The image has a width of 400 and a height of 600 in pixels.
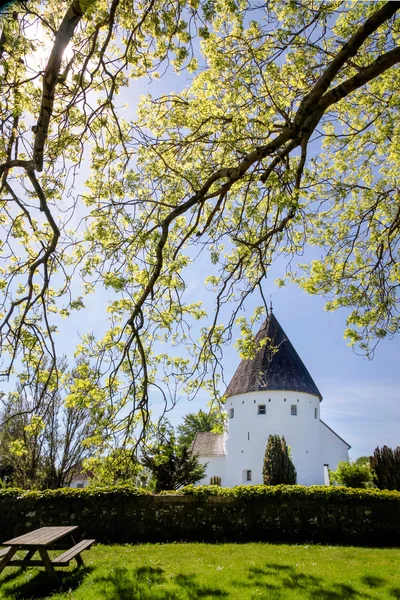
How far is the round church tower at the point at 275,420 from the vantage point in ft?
103

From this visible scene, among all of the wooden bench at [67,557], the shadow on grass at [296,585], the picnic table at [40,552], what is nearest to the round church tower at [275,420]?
the shadow on grass at [296,585]

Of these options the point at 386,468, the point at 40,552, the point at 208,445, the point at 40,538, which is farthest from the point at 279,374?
the point at 40,552

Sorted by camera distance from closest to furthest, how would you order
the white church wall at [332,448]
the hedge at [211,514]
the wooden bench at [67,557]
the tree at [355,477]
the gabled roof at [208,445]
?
1. the wooden bench at [67,557]
2. the hedge at [211,514]
3. the tree at [355,477]
4. the white church wall at [332,448]
5. the gabled roof at [208,445]

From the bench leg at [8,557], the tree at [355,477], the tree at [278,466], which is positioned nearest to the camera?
the bench leg at [8,557]

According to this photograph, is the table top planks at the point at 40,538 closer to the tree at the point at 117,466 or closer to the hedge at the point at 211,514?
the tree at the point at 117,466

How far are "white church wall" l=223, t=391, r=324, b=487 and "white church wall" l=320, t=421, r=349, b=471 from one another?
3.76 feet

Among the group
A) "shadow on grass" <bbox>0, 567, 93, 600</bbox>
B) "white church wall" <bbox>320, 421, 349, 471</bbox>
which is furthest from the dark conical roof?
"shadow on grass" <bbox>0, 567, 93, 600</bbox>

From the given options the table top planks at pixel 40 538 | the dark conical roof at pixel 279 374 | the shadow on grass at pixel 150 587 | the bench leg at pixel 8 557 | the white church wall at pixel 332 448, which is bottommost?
the shadow on grass at pixel 150 587

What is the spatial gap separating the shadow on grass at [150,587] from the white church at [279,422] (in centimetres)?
2324

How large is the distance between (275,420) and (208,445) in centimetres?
792

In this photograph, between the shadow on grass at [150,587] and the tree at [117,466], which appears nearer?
the shadow on grass at [150,587]

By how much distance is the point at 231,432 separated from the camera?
33.7 m

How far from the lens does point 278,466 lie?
2416 cm

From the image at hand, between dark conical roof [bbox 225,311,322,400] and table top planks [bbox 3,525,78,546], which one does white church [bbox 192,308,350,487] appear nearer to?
dark conical roof [bbox 225,311,322,400]
